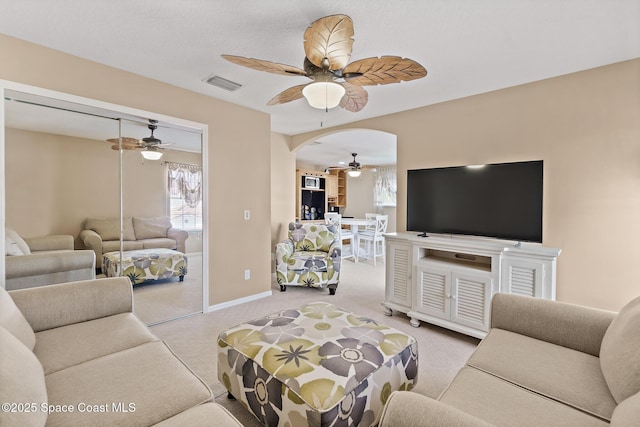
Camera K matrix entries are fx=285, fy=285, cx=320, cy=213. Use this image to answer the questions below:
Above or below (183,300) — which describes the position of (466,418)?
above

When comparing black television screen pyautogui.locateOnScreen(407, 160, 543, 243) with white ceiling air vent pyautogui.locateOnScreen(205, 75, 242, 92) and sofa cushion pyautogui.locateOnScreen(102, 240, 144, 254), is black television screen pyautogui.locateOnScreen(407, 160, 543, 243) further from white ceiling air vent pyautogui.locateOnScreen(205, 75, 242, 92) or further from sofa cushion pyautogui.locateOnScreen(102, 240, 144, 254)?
sofa cushion pyautogui.locateOnScreen(102, 240, 144, 254)

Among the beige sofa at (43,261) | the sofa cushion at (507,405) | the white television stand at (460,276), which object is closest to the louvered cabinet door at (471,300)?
the white television stand at (460,276)

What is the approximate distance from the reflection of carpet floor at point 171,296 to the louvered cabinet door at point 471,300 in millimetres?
2661

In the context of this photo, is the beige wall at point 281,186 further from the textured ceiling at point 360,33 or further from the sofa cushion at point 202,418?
the sofa cushion at point 202,418

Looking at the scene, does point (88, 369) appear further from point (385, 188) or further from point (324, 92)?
point (385, 188)

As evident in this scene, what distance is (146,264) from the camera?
2990 mm

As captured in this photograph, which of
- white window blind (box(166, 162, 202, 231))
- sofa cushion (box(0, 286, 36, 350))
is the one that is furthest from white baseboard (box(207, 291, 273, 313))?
sofa cushion (box(0, 286, 36, 350))

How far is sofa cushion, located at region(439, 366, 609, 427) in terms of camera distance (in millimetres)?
1021

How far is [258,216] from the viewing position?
146 inches

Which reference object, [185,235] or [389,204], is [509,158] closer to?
[185,235]

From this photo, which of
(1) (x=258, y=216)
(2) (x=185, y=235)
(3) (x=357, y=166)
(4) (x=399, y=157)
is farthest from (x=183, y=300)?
(3) (x=357, y=166)

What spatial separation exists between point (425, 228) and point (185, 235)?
2.65m

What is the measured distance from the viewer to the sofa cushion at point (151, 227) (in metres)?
2.85

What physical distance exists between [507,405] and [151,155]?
3.31 metres
